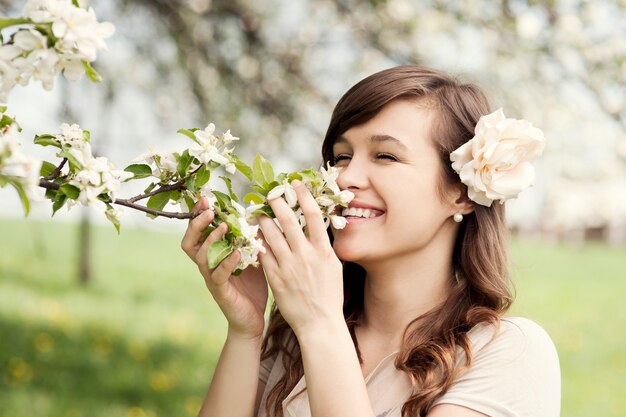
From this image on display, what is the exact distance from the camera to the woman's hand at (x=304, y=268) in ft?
5.60

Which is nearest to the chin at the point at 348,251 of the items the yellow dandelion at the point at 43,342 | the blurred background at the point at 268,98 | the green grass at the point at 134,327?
the blurred background at the point at 268,98

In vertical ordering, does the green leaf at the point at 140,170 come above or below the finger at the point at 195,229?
above

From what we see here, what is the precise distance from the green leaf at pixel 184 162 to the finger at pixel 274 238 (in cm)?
23

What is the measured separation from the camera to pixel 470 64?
4.43 meters

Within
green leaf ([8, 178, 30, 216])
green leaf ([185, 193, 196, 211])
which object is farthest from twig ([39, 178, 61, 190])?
green leaf ([185, 193, 196, 211])

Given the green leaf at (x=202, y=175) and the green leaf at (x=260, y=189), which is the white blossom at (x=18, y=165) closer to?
the green leaf at (x=202, y=175)

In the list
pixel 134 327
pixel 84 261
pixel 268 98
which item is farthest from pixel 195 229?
pixel 84 261

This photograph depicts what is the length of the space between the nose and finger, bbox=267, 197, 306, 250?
8.3 inches

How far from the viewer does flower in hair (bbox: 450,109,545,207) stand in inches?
73.9

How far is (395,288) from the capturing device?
2.07 meters

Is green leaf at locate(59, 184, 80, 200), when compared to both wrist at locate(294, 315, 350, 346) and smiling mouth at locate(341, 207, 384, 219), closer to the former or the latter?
wrist at locate(294, 315, 350, 346)

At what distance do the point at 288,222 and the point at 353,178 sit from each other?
250 mm

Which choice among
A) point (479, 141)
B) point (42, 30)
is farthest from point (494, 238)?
point (42, 30)

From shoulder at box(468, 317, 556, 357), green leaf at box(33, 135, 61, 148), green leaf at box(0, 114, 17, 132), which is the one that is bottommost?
shoulder at box(468, 317, 556, 357)
